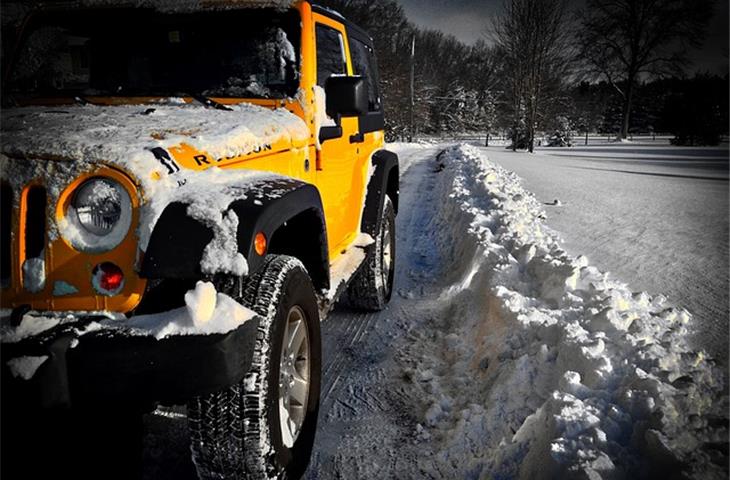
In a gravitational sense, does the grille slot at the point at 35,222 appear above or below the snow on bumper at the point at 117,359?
above

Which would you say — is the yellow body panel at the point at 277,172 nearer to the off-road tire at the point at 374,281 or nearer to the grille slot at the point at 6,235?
the grille slot at the point at 6,235

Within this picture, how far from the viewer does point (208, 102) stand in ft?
8.59

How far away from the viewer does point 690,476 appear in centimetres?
178

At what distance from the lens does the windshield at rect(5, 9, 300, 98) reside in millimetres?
2844

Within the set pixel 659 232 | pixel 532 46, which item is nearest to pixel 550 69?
pixel 532 46

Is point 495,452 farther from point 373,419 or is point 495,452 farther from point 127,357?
point 127,357

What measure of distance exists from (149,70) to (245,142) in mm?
1220

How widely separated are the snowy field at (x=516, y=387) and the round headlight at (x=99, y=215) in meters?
1.34

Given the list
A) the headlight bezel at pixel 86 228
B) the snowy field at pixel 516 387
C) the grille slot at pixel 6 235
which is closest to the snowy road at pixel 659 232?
the snowy field at pixel 516 387

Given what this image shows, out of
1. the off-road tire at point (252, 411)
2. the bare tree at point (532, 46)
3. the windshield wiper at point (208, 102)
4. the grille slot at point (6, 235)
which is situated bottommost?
the off-road tire at point (252, 411)

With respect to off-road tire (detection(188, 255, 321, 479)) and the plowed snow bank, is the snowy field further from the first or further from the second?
off-road tire (detection(188, 255, 321, 479))

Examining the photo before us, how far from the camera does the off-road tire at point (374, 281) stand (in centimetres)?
427

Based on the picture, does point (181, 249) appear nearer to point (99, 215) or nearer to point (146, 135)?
point (99, 215)

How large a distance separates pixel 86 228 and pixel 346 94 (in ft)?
5.43
